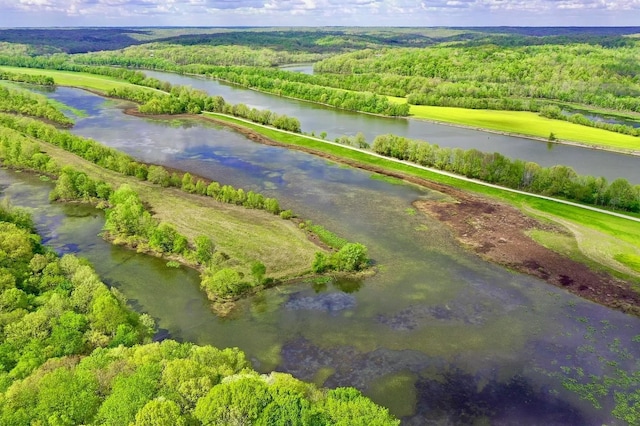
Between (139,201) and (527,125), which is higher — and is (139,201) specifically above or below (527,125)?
below

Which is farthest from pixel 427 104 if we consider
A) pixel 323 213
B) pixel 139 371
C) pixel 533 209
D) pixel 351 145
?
pixel 139 371

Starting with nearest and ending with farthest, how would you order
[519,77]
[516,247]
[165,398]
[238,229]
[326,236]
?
[165,398]
[516,247]
[326,236]
[238,229]
[519,77]

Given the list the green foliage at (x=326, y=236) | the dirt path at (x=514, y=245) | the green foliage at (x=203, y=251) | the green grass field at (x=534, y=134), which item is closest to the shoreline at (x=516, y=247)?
the dirt path at (x=514, y=245)

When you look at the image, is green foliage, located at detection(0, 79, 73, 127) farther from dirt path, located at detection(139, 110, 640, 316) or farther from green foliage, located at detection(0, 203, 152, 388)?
dirt path, located at detection(139, 110, 640, 316)

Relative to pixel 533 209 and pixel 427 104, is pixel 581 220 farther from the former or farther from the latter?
pixel 427 104

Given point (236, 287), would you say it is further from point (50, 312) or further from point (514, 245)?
point (514, 245)

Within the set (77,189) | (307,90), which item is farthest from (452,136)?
(77,189)

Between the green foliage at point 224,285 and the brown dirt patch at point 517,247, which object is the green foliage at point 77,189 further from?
the brown dirt patch at point 517,247

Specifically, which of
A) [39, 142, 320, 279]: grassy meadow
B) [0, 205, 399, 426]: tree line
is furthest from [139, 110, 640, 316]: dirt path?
[0, 205, 399, 426]: tree line

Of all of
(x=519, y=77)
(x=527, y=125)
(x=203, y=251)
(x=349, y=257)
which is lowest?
(x=349, y=257)
